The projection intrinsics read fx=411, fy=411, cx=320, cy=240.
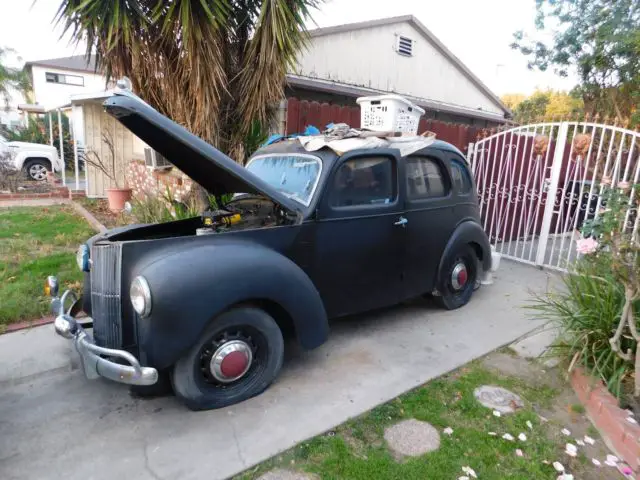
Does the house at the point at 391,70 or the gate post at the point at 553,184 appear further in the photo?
the house at the point at 391,70

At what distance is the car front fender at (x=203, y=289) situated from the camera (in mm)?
2391

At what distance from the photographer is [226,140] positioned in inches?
232

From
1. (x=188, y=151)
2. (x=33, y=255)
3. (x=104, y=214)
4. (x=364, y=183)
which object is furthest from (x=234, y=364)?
(x=104, y=214)

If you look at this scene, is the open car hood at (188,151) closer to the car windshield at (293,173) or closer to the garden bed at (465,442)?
the car windshield at (293,173)

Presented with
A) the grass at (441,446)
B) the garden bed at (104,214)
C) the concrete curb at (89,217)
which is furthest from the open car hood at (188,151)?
the concrete curb at (89,217)

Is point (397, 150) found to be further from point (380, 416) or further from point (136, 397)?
point (136, 397)

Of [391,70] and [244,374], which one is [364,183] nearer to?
[244,374]

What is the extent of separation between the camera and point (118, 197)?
328 inches

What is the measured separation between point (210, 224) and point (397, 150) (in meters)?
1.80

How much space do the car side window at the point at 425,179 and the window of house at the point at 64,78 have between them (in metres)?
29.8

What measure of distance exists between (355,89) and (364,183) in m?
4.75

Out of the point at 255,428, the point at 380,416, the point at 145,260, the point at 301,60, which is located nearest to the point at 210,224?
the point at 145,260

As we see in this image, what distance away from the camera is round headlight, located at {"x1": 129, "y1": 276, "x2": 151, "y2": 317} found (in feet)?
7.64

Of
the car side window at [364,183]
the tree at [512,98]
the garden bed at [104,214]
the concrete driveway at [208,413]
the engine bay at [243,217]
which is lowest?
the concrete driveway at [208,413]
